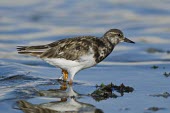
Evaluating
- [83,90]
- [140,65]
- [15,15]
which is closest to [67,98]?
[83,90]

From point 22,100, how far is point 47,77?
1.89m

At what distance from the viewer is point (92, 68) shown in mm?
11797

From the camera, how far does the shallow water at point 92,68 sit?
352 inches

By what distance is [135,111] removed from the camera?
8.38 m

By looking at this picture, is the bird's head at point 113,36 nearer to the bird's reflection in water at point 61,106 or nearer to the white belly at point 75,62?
the white belly at point 75,62

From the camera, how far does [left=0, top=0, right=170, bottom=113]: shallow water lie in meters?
8.93

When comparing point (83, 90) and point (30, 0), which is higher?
point (30, 0)

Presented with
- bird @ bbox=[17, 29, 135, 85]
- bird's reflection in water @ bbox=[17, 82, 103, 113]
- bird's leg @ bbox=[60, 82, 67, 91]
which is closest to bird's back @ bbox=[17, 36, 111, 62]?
bird @ bbox=[17, 29, 135, 85]

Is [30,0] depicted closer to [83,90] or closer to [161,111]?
[83,90]

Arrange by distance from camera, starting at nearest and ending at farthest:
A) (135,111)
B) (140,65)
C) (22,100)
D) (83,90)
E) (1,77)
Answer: (135,111) < (22,100) < (83,90) < (1,77) < (140,65)

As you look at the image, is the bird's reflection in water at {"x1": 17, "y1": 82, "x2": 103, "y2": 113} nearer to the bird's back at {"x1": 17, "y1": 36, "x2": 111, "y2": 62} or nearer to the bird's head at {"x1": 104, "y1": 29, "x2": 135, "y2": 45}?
the bird's back at {"x1": 17, "y1": 36, "x2": 111, "y2": 62}

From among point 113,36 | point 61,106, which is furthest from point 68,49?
point 61,106

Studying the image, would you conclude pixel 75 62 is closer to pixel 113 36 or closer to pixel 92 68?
pixel 113 36

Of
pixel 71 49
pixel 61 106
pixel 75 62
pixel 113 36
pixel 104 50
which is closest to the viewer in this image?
pixel 61 106
